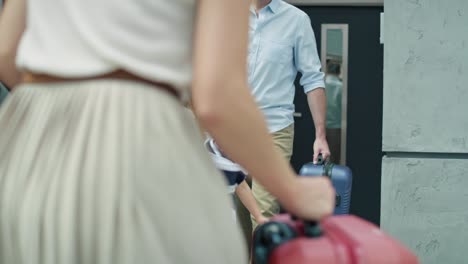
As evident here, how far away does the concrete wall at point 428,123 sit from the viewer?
4.15 metres

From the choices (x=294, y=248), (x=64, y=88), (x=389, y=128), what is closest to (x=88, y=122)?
(x=64, y=88)

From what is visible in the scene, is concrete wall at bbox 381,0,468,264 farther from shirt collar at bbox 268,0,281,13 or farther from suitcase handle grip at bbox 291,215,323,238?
suitcase handle grip at bbox 291,215,323,238

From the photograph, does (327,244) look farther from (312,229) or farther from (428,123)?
(428,123)

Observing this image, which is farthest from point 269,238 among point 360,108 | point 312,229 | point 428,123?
point 360,108

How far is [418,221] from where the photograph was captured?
4.23 meters

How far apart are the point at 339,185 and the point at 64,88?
272 cm

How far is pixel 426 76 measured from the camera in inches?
164

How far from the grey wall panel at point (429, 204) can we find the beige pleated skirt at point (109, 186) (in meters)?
3.31

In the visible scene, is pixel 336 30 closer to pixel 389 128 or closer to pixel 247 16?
pixel 389 128

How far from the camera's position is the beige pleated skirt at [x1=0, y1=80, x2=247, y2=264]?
3.20 feet

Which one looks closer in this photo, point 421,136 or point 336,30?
point 421,136

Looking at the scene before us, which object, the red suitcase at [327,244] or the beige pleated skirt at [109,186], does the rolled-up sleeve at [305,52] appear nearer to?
the red suitcase at [327,244]

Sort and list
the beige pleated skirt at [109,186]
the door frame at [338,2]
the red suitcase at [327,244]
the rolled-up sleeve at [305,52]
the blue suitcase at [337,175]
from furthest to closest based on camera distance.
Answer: the door frame at [338,2]
the rolled-up sleeve at [305,52]
the blue suitcase at [337,175]
the red suitcase at [327,244]
the beige pleated skirt at [109,186]

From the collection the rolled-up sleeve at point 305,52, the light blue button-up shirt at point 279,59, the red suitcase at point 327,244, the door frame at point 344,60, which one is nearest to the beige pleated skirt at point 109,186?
the red suitcase at point 327,244
